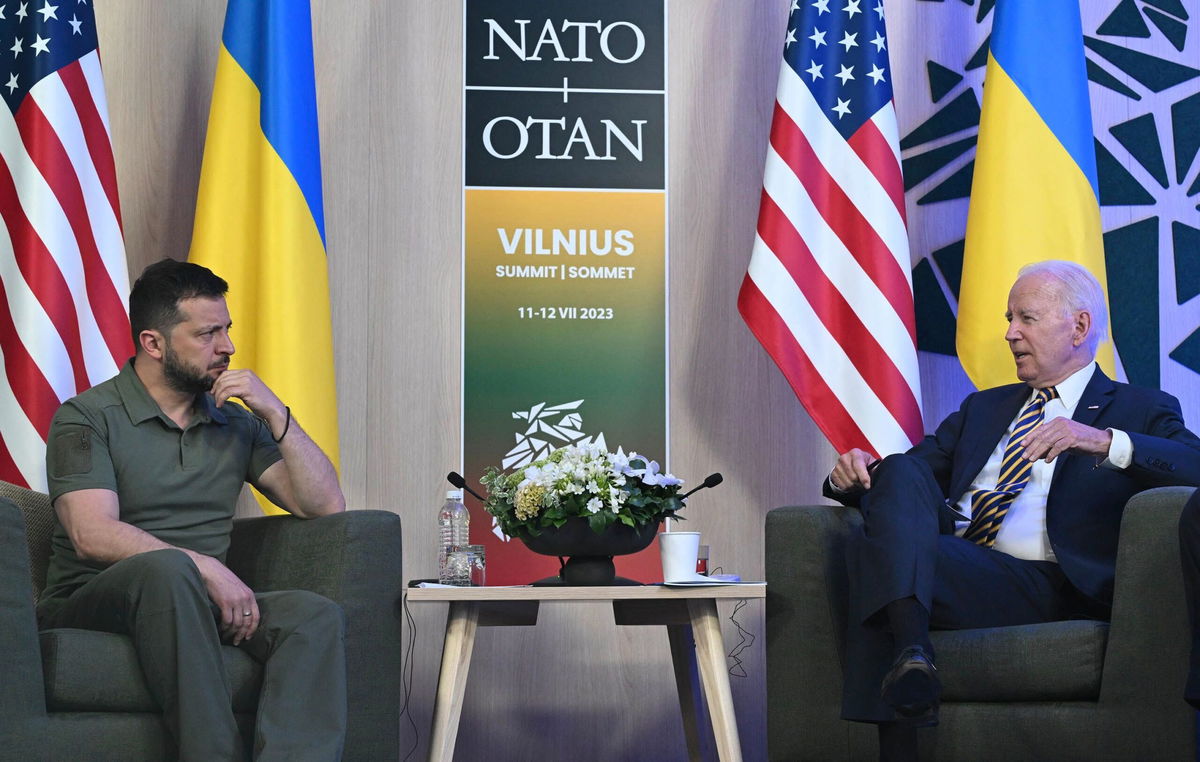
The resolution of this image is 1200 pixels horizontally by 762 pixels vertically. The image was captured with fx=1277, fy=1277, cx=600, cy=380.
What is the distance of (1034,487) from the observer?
282cm

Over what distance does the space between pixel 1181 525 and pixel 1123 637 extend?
24 cm

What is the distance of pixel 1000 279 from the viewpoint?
340 cm

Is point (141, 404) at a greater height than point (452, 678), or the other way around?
point (141, 404)

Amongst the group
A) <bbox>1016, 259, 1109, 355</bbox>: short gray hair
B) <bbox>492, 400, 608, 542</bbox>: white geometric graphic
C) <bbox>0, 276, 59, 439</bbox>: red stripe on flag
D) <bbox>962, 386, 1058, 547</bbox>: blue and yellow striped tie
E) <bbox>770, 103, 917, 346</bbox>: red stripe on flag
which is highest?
<bbox>770, 103, 917, 346</bbox>: red stripe on flag

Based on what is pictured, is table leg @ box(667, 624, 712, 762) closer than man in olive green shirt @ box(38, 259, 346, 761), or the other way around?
man in olive green shirt @ box(38, 259, 346, 761)

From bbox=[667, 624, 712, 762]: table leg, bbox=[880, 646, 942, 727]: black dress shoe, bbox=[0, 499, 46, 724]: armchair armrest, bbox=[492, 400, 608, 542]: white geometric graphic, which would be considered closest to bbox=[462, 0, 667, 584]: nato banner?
bbox=[492, 400, 608, 542]: white geometric graphic

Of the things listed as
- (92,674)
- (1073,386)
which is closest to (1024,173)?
(1073,386)

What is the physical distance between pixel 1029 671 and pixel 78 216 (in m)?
2.53

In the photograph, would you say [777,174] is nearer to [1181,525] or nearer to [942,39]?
[942,39]

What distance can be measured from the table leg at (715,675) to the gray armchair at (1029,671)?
3.9 inches

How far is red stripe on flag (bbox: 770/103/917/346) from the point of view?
135 inches

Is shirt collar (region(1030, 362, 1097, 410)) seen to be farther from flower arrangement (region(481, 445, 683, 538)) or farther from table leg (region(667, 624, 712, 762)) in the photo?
table leg (region(667, 624, 712, 762))

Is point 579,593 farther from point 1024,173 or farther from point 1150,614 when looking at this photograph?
point 1024,173

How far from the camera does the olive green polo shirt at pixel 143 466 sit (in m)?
2.53
